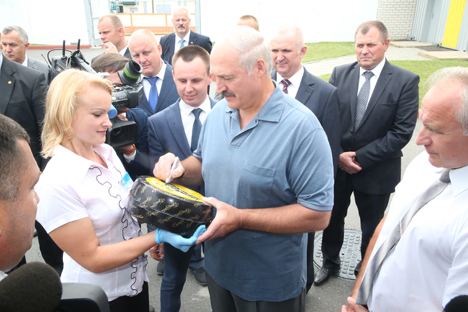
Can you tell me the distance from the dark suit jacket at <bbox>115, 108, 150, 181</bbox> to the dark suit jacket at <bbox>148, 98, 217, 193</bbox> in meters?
0.06

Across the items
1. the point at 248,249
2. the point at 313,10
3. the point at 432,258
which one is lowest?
the point at 248,249

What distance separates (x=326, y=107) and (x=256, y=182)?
1.58 meters

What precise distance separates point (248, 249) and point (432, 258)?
3.13 ft

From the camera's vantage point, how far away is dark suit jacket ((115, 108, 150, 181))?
3.06 meters

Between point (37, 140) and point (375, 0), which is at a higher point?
point (375, 0)

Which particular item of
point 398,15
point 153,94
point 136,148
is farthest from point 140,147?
point 398,15

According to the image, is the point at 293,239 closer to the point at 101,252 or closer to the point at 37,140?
the point at 101,252

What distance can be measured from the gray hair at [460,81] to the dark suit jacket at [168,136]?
1978 mm

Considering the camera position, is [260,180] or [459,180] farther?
[260,180]

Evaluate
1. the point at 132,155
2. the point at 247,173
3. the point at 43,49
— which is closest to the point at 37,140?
the point at 132,155

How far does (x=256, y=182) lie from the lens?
1.88 m

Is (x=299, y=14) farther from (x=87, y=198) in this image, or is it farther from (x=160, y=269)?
(x=87, y=198)

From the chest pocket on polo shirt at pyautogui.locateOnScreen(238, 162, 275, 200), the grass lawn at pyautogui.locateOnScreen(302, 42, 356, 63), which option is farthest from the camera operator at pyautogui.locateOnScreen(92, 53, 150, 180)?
the grass lawn at pyautogui.locateOnScreen(302, 42, 356, 63)

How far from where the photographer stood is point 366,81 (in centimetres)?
353
